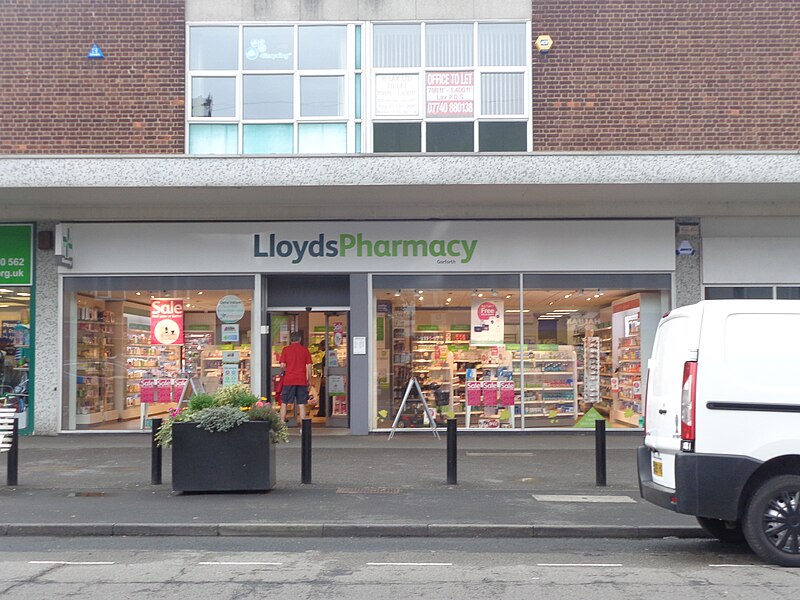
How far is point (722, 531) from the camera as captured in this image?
26.1 feet

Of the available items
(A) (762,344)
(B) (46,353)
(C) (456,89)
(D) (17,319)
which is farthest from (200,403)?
(C) (456,89)

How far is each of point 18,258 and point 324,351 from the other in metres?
5.87

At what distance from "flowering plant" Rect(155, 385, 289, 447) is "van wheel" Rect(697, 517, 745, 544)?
16.5 feet

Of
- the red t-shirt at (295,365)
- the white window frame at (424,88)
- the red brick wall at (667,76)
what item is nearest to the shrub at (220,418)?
the red t-shirt at (295,365)

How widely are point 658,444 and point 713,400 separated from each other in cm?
80

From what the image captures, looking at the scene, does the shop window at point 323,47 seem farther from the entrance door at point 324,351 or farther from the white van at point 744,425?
the white van at point 744,425

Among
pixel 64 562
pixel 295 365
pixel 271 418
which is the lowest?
pixel 64 562

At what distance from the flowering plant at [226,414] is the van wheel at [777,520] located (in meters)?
5.64

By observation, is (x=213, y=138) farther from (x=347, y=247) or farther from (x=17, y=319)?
(x=17, y=319)

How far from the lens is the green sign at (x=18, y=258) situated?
15.9 m

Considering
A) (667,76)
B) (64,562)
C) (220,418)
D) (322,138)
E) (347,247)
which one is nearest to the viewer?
(64,562)

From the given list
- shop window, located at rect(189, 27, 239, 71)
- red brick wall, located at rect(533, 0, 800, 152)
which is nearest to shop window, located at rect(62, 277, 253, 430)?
shop window, located at rect(189, 27, 239, 71)

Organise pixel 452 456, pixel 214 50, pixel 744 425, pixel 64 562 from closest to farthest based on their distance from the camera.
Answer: pixel 744 425
pixel 64 562
pixel 452 456
pixel 214 50

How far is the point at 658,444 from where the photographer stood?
751 cm
